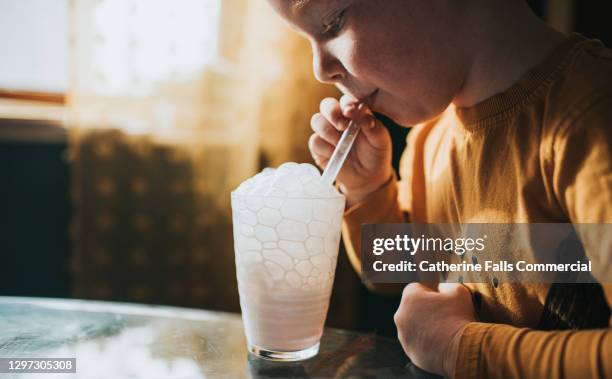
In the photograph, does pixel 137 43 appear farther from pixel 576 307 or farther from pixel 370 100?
pixel 576 307

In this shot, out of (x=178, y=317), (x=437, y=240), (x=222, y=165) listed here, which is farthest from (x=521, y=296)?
(x=222, y=165)

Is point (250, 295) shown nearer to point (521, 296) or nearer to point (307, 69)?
point (521, 296)

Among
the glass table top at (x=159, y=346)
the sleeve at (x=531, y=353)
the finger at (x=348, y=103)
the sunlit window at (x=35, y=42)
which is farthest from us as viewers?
the sunlit window at (x=35, y=42)

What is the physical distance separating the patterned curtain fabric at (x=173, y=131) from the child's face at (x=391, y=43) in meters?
1.08

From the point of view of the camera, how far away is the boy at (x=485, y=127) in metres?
0.54

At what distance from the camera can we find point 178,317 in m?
0.77

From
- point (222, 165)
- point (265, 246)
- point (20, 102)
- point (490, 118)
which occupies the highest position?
point (490, 118)

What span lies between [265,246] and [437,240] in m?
0.37

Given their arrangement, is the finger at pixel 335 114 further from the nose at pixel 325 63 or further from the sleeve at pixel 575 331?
the sleeve at pixel 575 331

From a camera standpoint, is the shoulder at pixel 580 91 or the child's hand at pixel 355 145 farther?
the child's hand at pixel 355 145

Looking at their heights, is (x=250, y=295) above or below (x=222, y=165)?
above

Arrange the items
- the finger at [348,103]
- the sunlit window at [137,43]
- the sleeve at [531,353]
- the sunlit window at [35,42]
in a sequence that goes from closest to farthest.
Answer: the sleeve at [531,353], the finger at [348,103], the sunlit window at [137,43], the sunlit window at [35,42]

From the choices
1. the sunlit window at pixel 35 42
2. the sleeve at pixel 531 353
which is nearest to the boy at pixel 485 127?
the sleeve at pixel 531 353

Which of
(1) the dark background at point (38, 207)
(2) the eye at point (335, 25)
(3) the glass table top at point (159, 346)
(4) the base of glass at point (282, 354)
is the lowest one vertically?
(1) the dark background at point (38, 207)
